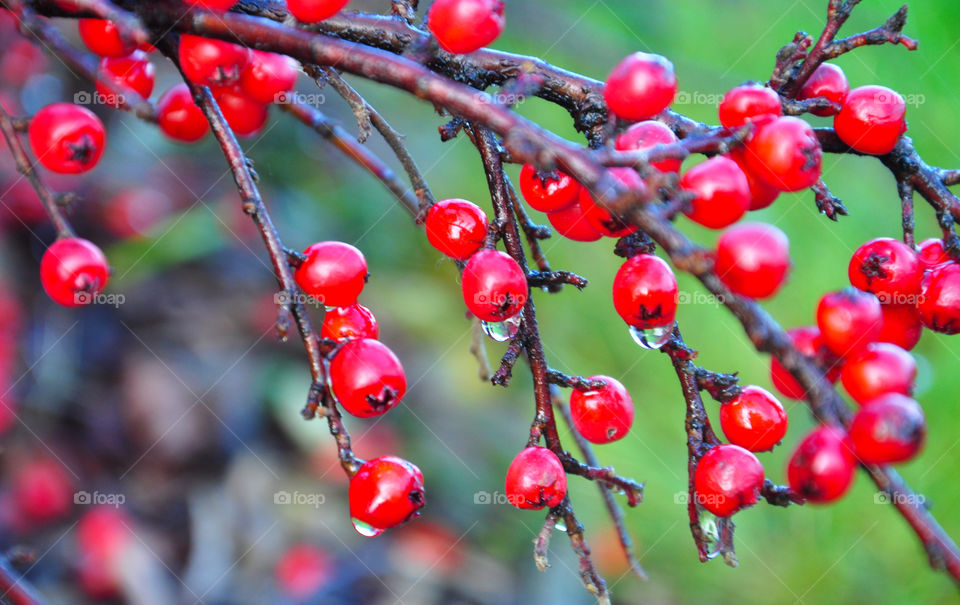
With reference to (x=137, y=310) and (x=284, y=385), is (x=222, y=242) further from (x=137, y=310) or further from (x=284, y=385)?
(x=284, y=385)

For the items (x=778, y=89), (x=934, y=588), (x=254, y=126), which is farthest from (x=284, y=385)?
(x=934, y=588)

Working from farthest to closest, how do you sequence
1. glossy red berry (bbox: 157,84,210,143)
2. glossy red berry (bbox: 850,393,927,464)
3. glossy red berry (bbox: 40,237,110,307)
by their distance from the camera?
glossy red berry (bbox: 157,84,210,143) → glossy red berry (bbox: 40,237,110,307) → glossy red berry (bbox: 850,393,927,464)

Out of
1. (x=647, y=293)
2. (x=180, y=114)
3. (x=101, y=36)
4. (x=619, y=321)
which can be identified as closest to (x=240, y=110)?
(x=180, y=114)

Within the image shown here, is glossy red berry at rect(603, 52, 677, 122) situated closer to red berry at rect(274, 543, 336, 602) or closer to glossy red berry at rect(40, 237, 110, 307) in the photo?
glossy red berry at rect(40, 237, 110, 307)

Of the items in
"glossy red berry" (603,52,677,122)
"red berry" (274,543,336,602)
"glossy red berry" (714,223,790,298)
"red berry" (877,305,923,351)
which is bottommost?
"red berry" (274,543,336,602)

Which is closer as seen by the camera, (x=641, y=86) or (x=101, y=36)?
(x=641, y=86)

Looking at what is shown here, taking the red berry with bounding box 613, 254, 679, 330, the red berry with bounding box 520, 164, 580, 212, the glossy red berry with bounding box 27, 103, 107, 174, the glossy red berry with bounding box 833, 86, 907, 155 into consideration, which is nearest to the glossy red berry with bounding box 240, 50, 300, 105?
the glossy red berry with bounding box 27, 103, 107, 174

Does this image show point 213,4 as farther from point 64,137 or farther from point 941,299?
point 941,299
